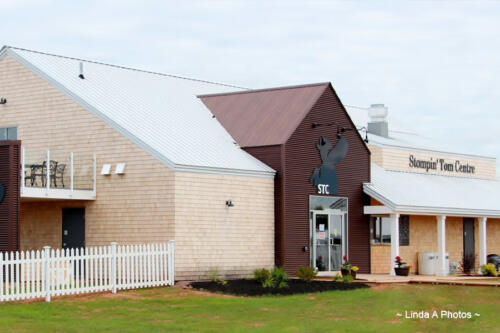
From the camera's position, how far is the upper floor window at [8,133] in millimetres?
32562

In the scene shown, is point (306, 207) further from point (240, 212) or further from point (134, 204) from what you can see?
point (134, 204)

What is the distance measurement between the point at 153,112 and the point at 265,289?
8774 mm

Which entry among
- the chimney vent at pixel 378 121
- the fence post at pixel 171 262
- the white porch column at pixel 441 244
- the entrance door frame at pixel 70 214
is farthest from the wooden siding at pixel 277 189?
the chimney vent at pixel 378 121

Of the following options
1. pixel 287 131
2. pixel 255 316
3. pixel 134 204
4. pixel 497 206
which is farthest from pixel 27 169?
pixel 497 206

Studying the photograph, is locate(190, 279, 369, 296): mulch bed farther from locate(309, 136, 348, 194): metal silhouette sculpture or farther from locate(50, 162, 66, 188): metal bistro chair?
locate(50, 162, 66, 188): metal bistro chair

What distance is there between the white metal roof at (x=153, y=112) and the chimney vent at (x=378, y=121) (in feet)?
34.5

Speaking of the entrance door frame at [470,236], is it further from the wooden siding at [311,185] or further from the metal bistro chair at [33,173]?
the metal bistro chair at [33,173]

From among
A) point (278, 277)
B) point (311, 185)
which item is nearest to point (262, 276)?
point (278, 277)

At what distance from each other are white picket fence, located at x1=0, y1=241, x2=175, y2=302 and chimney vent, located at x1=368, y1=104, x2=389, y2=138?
17927mm

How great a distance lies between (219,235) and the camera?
96.3 feet

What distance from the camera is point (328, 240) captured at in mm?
33750

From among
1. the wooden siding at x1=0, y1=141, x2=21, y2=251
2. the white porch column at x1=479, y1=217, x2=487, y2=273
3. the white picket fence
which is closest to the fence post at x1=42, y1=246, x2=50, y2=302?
the white picket fence

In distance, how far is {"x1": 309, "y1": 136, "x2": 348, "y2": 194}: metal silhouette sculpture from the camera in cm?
3316

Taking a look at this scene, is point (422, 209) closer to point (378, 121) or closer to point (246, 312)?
point (378, 121)
